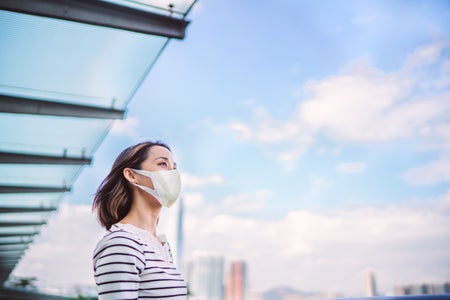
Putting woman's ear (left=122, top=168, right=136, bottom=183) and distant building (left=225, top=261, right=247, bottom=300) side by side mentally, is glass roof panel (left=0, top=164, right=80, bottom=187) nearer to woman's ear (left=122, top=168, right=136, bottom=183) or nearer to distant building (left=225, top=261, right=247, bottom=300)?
woman's ear (left=122, top=168, right=136, bottom=183)

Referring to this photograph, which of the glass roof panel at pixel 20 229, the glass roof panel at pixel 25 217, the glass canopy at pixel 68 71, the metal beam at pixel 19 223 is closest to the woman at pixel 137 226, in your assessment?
the glass canopy at pixel 68 71

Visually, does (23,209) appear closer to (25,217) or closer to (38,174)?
(25,217)

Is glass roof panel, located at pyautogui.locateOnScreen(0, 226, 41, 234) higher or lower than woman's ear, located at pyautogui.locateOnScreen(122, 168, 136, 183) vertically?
higher

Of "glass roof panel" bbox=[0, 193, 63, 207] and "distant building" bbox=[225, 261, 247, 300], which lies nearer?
"glass roof panel" bbox=[0, 193, 63, 207]

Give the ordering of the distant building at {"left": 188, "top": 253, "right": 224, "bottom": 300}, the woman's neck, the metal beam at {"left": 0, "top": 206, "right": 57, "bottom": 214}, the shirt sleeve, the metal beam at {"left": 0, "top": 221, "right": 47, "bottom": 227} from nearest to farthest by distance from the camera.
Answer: the shirt sleeve → the woman's neck → the metal beam at {"left": 0, "top": 206, "right": 57, "bottom": 214} → the metal beam at {"left": 0, "top": 221, "right": 47, "bottom": 227} → the distant building at {"left": 188, "top": 253, "right": 224, "bottom": 300}

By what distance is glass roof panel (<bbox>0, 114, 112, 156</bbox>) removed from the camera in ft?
27.0

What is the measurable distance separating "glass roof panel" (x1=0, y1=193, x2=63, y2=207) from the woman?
11449 mm

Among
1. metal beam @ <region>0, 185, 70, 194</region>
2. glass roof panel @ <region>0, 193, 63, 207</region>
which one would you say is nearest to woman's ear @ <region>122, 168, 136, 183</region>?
metal beam @ <region>0, 185, 70, 194</region>

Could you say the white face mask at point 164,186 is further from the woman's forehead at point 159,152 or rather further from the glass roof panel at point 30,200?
the glass roof panel at point 30,200

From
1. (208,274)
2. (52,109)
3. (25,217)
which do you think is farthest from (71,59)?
(208,274)

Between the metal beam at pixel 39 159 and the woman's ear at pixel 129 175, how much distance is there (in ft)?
27.3

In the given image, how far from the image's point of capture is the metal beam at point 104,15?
5293 mm

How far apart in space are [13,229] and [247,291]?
16536cm

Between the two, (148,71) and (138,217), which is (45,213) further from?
(138,217)
